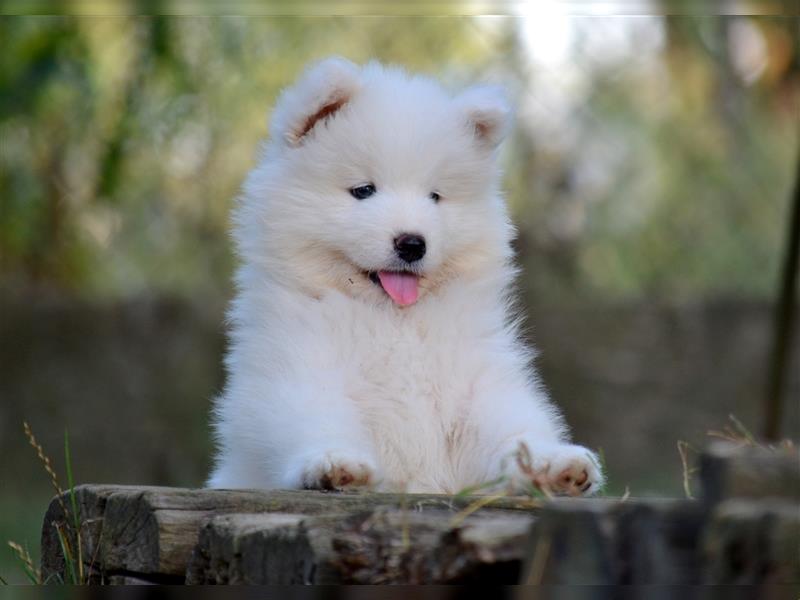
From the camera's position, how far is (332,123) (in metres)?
3.59

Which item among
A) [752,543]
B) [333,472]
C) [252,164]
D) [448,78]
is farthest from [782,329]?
[752,543]

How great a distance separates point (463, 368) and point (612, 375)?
442 centimetres

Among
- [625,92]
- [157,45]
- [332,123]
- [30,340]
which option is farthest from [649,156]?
[332,123]

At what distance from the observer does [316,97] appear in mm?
3576

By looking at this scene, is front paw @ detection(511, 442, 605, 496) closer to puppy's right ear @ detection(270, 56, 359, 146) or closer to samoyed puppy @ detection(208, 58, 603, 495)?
samoyed puppy @ detection(208, 58, 603, 495)

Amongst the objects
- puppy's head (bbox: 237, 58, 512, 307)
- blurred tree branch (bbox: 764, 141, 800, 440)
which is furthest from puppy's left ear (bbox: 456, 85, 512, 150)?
blurred tree branch (bbox: 764, 141, 800, 440)

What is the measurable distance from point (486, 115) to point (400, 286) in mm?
612

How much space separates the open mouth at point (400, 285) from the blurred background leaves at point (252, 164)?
4.02m

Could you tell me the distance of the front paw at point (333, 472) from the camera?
9.53 feet

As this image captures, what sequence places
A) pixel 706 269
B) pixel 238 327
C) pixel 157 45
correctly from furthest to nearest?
pixel 706 269, pixel 157 45, pixel 238 327

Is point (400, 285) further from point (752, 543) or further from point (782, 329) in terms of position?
point (782, 329)

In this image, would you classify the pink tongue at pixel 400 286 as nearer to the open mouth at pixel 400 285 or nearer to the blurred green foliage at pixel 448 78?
the open mouth at pixel 400 285

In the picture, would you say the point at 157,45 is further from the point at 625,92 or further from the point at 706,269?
the point at 706,269

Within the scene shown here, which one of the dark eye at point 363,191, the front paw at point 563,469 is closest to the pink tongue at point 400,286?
the dark eye at point 363,191
